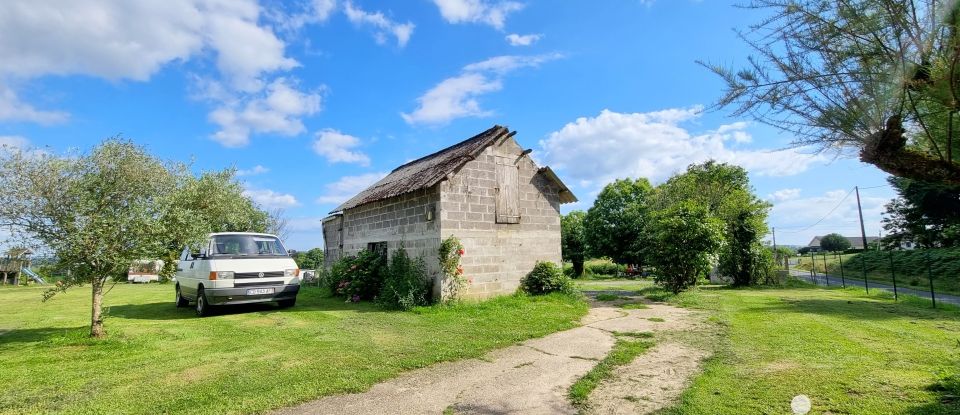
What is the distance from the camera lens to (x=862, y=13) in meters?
3.29

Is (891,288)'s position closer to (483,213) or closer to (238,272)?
(483,213)

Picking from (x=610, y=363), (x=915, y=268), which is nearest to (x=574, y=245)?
(x=915, y=268)

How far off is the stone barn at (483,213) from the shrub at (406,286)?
284 mm

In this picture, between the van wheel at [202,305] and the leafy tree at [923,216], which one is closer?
the van wheel at [202,305]

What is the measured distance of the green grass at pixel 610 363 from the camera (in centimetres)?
474

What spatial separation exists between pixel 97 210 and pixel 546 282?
10.3m

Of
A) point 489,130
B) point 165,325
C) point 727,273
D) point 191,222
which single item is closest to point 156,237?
point 191,222

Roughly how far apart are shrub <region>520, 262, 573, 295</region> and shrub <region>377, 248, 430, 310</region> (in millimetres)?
3070

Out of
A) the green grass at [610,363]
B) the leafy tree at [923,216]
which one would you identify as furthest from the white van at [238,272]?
the leafy tree at [923,216]

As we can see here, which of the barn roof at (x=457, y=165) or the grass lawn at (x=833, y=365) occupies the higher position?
the barn roof at (x=457, y=165)

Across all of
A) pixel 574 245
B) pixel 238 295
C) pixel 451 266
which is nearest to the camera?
pixel 238 295

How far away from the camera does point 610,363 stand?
236 inches

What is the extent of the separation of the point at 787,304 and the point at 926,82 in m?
11.2

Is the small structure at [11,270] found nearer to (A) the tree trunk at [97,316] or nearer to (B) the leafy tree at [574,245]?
(A) the tree trunk at [97,316]
